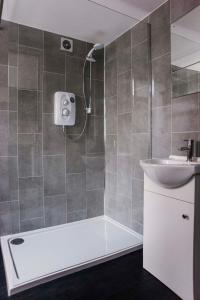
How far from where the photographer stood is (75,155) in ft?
8.04

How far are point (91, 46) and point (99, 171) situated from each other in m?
1.43

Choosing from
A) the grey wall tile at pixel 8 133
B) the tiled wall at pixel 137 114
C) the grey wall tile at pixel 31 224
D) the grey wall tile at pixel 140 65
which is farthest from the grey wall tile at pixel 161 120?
the grey wall tile at pixel 31 224

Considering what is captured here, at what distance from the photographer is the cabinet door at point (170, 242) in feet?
4.36

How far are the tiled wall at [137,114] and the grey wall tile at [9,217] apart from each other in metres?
1.01

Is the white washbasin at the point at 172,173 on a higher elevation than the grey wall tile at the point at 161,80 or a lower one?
lower

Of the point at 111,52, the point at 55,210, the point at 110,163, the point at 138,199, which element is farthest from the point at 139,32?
the point at 55,210

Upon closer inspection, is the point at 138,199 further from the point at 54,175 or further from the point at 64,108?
the point at 64,108

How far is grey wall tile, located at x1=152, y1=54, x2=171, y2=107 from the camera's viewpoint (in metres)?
1.85

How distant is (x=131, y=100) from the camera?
88.2 inches

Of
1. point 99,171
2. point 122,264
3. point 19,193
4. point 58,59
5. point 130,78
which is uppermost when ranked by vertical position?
point 58,59

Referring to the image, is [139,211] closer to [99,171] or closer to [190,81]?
[99,171]

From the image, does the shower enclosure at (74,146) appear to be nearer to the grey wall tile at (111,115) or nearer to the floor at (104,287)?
the grey wall tile at (111,115)

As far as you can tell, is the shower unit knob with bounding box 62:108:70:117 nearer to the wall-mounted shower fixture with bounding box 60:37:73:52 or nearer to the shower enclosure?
the shower enclosure

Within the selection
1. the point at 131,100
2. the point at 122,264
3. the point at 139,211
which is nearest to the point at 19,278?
the point at 122,264
